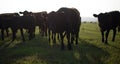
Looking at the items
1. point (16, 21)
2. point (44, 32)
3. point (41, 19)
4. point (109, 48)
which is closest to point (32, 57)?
point (109, 48)

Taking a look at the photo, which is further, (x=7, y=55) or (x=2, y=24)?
(x=2, y=24)

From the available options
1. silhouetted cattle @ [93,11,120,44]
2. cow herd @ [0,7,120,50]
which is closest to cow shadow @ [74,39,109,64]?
cow herd @ [0,7,120,50]

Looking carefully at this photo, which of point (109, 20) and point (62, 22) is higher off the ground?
point (62, 22)

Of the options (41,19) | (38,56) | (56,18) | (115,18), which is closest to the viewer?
(38,56)

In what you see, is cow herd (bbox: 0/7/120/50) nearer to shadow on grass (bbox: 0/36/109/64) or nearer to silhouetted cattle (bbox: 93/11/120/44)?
silhouetted cattle (bbox: 93/11/120/44)

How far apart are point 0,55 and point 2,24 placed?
7.93 metres

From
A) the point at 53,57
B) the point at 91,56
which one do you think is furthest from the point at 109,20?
the point at 53,57

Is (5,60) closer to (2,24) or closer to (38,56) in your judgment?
(38,56)

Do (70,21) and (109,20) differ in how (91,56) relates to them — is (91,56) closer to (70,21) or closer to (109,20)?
(70,21)

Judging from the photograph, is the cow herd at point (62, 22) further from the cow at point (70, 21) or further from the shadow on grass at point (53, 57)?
the shadow on grass at point (53, 57)

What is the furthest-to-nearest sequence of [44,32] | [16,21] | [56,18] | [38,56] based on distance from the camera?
1. [44,32]
2. [16,21]
3. [56,18]
4. [38,56]

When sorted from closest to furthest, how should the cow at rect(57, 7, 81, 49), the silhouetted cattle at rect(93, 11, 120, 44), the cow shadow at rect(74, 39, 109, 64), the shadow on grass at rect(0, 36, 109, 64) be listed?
1. the shadow on grass at rect(0, 36, 109, 64)
2. the cow shadow at rect(74, 39, 109, 64)
3. the cow at rect(57, 7, 81, 49)
4. the silhouetted cattle at rect(93, 11, 120, 44)

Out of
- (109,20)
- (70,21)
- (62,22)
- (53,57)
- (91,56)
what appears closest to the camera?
(53,57)

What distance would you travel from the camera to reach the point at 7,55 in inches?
590
